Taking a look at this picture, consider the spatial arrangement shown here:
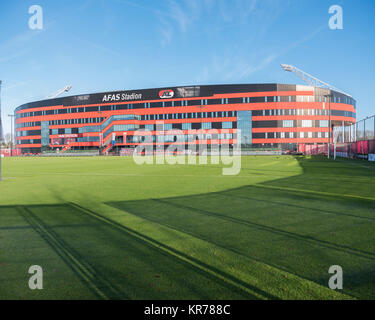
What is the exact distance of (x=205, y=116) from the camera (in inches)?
3578

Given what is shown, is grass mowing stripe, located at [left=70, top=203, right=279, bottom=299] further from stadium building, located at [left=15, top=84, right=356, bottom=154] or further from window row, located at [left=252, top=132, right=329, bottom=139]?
window row, located at [left=252, top=132, right=329, bottom=139]

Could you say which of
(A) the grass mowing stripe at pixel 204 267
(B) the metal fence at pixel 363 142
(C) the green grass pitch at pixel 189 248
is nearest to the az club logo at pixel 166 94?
(B) the metal fence at pixel 363 142

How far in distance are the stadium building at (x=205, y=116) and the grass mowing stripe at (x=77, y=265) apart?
82725 millimetres

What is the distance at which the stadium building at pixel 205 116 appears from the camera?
86188 mm

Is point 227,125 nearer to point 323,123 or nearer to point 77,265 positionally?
point 323,123

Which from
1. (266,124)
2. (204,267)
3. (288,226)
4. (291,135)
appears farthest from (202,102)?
(204,267)

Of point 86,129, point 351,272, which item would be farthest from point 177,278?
point 86,129

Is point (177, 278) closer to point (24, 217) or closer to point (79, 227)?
point (79, 227)

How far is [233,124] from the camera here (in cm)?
8831

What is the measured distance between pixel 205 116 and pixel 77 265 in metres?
88.5

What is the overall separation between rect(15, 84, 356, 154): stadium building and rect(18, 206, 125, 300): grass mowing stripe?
82.7 m

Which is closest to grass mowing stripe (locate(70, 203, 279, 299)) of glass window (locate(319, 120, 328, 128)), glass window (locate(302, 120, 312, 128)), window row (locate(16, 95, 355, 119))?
window row (locate(16, 95, 355, 119))

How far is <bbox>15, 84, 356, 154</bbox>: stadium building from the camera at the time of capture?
283 feet

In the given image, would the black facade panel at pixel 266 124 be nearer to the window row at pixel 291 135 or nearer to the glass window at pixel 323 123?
the window row at pixel 291 135
